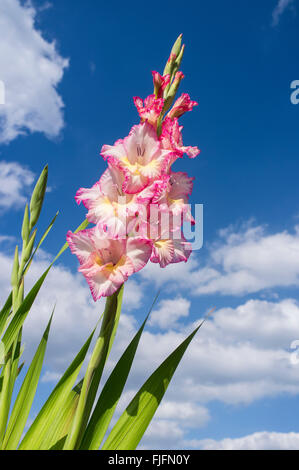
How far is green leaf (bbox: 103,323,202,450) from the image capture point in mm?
1580

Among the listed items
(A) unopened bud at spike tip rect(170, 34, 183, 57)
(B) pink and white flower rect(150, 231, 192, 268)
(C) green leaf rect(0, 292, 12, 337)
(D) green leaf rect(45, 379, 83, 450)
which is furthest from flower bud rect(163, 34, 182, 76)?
(D) green leaf rect(45, 379, 83, 450)

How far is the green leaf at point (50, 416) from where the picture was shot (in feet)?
6.02

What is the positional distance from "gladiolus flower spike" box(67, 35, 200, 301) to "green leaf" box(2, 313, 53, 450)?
847 millimetres

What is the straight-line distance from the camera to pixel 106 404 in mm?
1658

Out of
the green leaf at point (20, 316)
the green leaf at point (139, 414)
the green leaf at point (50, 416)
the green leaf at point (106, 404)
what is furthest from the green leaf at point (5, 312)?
the green leaf at point (139, 414)

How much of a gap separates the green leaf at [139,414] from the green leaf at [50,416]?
35 centimetres

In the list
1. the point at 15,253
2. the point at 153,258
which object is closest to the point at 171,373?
the point at 153,258

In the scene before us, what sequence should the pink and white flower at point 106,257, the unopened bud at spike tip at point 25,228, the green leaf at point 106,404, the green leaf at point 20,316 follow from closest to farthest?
the pink and white flower at point 106,257 → the green leaf at point 106,404 → the green leaf at point 20,316 → the unopened bud at spike tip at point 25,228

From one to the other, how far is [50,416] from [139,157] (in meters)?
1.13

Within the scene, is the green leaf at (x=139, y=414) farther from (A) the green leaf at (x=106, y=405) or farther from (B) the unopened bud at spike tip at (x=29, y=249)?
(B) the unopened bud at spike tip at (x=29, y=249)

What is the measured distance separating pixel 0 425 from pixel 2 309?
56 centimetres

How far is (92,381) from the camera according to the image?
4.76 ft
